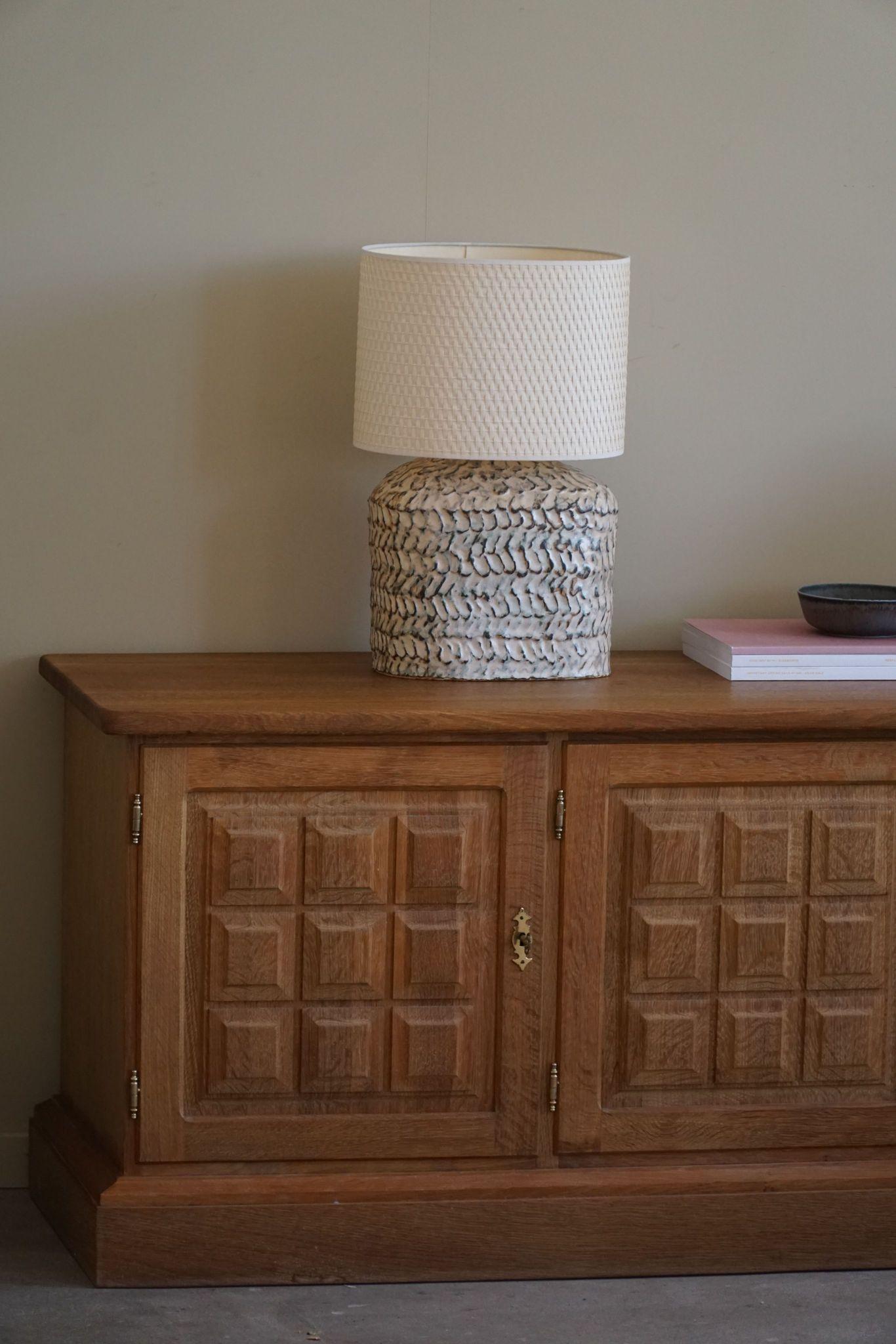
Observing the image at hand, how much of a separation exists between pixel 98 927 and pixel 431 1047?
46 cm

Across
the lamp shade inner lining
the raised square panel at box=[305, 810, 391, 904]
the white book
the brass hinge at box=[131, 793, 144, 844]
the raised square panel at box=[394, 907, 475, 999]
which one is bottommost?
the raised square panel at box=[394, 907, 475, 999]

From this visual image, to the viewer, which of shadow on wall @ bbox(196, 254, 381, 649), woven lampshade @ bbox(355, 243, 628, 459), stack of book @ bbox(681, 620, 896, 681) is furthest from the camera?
shadow on wall @ bbox(196, 254, 381, 649)

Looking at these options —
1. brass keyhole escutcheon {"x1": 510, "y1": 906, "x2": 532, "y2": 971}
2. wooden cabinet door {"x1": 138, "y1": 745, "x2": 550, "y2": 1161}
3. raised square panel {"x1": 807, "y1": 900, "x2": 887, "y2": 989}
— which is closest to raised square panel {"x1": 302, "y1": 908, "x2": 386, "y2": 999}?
wooden cabinet door {"x1": 138, "y1": 745, "x2": 550, "y2": 1161}

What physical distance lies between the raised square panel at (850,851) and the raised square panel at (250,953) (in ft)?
2.16

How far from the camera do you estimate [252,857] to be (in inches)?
80.5

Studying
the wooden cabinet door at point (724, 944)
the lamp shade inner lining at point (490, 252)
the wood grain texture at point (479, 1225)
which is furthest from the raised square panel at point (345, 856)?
the lamp shade inner lining at point (490, 252)

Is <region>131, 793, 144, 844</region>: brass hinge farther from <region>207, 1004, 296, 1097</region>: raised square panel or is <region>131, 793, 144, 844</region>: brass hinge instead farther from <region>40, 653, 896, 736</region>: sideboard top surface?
<region>207, 1004, 296, 1097</region>: raised square panel

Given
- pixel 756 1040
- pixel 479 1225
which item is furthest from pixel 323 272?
pixel 479 1225

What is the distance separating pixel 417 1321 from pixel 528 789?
0.65 metres

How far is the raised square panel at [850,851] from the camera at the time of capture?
213 cm

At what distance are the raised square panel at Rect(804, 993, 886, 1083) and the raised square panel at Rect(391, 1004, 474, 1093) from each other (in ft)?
1.44

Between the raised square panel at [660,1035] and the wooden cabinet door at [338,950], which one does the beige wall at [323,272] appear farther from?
the raised square panel at [660,1035]

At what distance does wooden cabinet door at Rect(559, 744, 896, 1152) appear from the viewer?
2100 mm

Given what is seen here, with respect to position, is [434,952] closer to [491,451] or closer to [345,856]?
[345,856]
